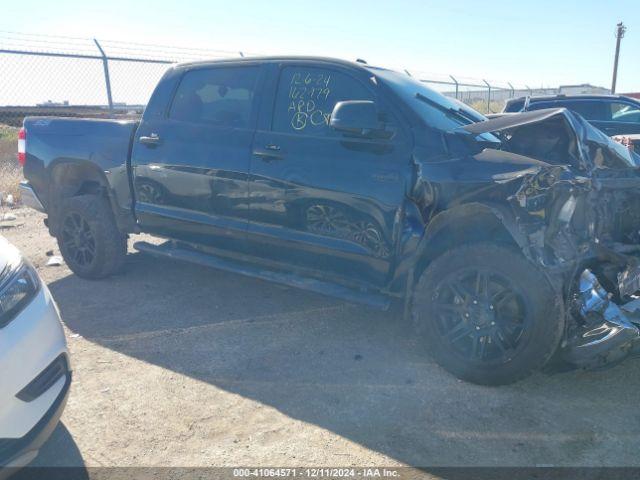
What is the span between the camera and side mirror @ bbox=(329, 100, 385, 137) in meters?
3.42

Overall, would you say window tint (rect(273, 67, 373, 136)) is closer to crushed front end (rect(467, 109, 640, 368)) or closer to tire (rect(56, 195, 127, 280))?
crushed front end (rect(467, 109, 640, 368))

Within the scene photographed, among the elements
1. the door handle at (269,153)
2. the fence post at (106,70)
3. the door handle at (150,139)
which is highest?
the fence post at (106,70)

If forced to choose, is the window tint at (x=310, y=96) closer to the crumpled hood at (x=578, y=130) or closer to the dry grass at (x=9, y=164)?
the crumpled hood at (x=578, y=130)

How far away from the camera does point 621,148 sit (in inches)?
153

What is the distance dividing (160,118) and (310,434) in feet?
9.74

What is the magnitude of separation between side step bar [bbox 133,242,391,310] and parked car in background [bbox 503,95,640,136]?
22.3 feet

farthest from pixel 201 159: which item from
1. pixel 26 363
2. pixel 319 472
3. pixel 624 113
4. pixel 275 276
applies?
pixel 624 113

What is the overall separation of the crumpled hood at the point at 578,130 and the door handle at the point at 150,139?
244cm

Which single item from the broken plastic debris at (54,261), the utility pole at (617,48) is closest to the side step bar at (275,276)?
the broken plastic debris at (54,261)

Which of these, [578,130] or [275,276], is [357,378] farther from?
[578,130]

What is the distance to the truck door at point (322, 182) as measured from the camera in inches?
137

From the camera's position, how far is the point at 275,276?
3.96 metres

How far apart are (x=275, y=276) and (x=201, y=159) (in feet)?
3.62

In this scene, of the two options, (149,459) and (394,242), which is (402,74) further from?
(149,459)
